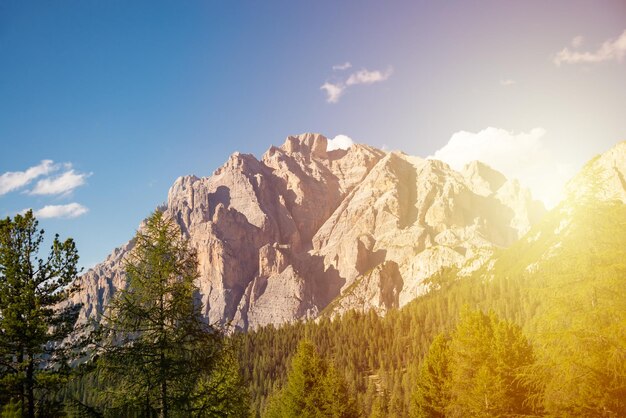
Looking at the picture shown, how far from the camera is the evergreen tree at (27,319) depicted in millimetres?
19344

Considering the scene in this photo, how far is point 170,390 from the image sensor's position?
55.9 ft

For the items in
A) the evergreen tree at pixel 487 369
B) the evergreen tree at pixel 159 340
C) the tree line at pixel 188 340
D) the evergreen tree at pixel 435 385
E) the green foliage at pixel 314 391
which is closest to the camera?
the tree line at pixel 188 340

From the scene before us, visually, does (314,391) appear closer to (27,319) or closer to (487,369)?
(487,369)

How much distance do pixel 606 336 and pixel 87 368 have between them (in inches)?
824

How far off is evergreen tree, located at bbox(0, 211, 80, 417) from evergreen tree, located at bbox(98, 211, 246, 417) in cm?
519

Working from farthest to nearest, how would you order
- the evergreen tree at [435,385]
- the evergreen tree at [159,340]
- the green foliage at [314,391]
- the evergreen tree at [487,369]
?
1. the green foliage at [314,391]
2. the evergreen tree at [435,385]
3. the evergreen tree at [487,369]
4. the evergreen tree at [159,340]

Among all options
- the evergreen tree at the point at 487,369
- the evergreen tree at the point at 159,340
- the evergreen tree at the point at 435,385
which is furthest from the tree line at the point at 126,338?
the evergreen tree at the point at 435,385

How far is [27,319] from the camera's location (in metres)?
19.6

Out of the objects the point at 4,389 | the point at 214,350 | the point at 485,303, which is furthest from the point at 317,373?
the point at 485,303

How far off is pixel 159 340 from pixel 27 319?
24.6 feet

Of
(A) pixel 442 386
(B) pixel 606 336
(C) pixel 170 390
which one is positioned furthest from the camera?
(A) pixel 442 386

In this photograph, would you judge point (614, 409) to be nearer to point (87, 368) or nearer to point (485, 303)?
point (87, 368)

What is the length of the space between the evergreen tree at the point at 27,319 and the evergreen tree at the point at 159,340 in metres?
5.19

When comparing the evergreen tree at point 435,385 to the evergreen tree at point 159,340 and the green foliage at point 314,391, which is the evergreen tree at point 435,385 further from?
the evergreen tree at point 159,340
